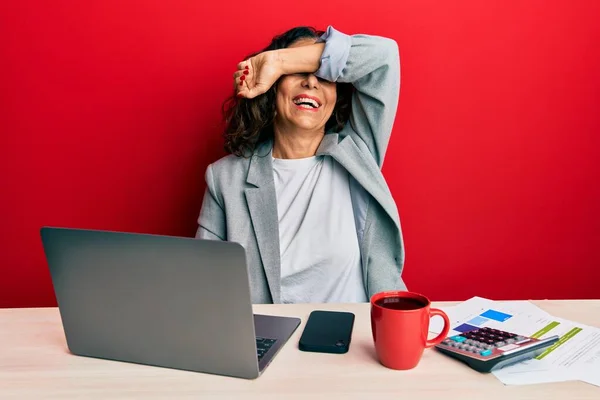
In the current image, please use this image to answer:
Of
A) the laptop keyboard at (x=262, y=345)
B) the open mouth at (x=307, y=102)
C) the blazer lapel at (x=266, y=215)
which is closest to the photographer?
the laptop keyboard at (x=262, y=345)

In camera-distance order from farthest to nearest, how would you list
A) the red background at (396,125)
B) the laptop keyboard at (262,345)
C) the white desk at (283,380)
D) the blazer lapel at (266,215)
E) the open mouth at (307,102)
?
the red background at (396,125)
the open mouth at (307,102)
the blazer lapel at (266,215)
the laptop keyboard at (262,345)
the white desk at (283,380)

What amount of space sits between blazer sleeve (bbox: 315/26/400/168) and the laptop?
2.77 feet

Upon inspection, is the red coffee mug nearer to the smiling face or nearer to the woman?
the woman

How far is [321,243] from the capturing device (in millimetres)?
1558

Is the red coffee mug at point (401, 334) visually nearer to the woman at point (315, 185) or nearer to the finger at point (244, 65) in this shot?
the woman at point (315, 185)

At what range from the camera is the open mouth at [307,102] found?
1609 millimetres

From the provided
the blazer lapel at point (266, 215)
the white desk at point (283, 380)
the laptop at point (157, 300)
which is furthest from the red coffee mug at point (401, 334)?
the blazer lapel at point (266, 215)

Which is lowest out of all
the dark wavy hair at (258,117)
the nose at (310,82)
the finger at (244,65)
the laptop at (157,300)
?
the laptop at (157,300)

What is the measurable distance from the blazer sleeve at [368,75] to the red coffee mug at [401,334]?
2.63ft

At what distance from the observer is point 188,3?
182 cm

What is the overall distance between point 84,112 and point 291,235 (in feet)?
2.70

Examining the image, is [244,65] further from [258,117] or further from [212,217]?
[212,217]

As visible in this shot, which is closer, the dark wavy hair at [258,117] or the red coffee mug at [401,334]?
the red coffee mug at [401,334]

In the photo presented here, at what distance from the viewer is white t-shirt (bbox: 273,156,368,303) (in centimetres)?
155
